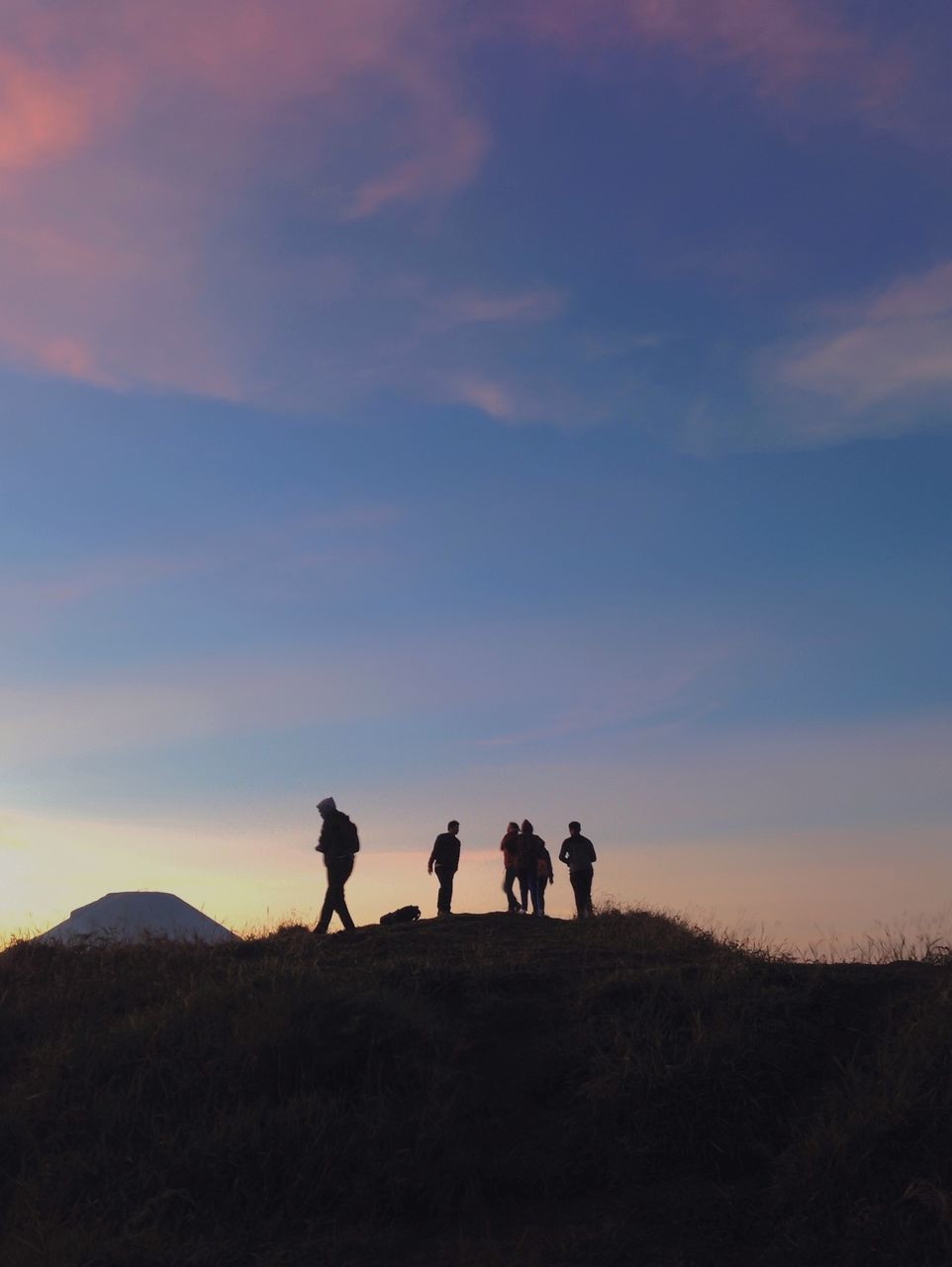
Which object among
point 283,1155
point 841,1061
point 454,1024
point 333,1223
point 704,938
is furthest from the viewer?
point 704,938

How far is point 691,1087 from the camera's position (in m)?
9.48

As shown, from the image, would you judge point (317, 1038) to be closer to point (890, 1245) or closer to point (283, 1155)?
point (283, 1155)

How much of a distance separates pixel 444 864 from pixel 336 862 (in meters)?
3.10

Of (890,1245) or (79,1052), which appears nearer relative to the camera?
(890,1245)

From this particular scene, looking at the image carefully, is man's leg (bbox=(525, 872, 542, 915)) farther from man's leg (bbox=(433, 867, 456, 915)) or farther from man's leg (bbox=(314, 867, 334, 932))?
man's leg (bbox=(314, 867, 334, 932))

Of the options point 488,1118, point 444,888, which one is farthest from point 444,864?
point 488,1118

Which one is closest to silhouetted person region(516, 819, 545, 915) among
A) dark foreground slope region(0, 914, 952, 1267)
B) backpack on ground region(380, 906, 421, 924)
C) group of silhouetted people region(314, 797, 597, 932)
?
group of silhouetted people region(314, 797, 597, 932)

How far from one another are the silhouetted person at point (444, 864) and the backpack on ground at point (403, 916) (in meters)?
1.23

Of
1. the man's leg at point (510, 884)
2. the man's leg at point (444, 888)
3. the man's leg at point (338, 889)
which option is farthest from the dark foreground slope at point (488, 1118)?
the man's leg at point (510, 884)

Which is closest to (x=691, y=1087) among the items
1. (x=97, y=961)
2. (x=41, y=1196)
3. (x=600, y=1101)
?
(x=600, y=1101)

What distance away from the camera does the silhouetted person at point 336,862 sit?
17.7m

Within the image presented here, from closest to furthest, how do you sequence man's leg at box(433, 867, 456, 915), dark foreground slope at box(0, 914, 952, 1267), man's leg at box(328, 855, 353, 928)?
dark foreground slope at box(0, 914, 952, 1267) → man's leg at box(328, 855, 353, 928) → man's leg at box(433, 867, 456, 915)

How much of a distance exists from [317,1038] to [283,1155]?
143 cm

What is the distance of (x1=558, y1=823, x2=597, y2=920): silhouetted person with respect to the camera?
804 inches
